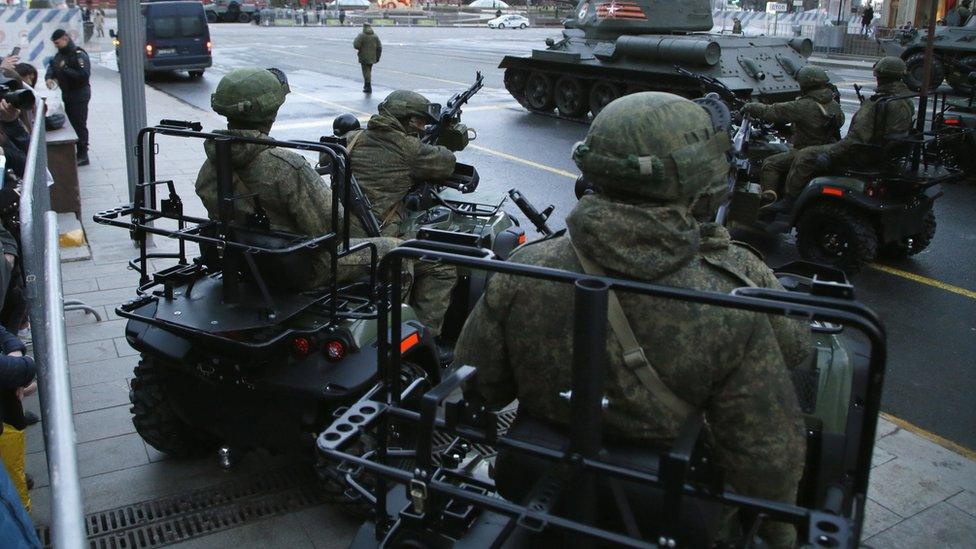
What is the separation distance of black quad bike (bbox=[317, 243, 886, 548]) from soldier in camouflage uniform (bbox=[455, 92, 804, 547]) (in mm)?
73

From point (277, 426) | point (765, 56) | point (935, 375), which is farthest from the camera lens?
point (765, 56)

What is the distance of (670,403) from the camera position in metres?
2.26

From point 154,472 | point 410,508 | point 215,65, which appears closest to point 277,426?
point 154,472

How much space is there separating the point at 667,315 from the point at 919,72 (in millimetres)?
20459

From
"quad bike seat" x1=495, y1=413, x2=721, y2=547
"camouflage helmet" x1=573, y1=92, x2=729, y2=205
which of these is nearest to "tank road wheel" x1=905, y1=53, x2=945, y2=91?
"camouflage helmet" x1=573, y1=92, x2=729, y2=205

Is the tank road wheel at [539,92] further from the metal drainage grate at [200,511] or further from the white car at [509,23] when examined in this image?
the white car at [509,23]

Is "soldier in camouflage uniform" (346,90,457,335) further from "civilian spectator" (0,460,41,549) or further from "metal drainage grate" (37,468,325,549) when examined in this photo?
"civilian spectator" (0,460,41,549)

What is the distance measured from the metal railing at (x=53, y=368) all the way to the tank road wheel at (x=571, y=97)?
42.5ft

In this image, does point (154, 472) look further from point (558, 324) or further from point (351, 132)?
point (558, 324)

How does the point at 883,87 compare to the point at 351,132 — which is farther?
the point at 883,87

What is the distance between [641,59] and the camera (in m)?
16.1

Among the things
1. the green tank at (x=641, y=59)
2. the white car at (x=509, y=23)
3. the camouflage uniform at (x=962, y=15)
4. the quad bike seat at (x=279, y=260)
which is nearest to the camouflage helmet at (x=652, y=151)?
the quad bike seat at (x=279, y=260)

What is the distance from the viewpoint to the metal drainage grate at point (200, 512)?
4.03 meters

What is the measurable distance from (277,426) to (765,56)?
45.4ft
